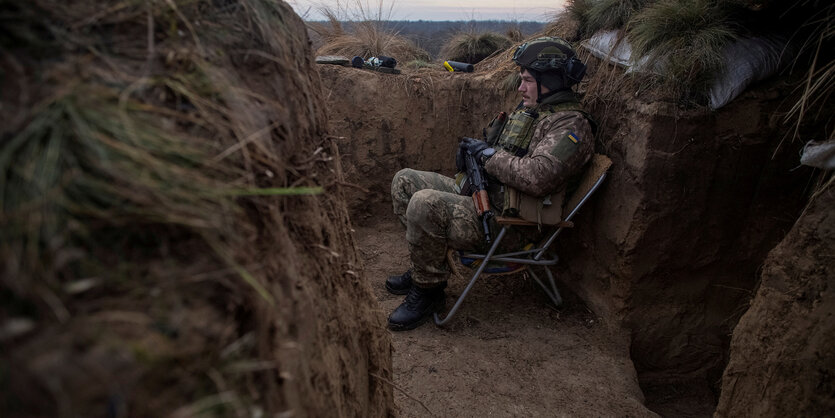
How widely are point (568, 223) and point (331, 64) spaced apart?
10.3 feet

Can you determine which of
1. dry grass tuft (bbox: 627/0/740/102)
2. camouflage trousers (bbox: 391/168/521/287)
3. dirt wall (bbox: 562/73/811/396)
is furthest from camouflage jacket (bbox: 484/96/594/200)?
dry grass tuft (bbox: 627/0/740/102)

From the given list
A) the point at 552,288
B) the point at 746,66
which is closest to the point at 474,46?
the point at 552,288

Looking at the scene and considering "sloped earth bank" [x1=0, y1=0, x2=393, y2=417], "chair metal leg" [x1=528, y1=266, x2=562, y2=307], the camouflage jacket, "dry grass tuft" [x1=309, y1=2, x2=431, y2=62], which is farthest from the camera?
"dry grass tuft" [x1=309, y1=2, x2=431, y2=62]

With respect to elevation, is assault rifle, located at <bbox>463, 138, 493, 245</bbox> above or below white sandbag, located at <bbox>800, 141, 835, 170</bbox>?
below

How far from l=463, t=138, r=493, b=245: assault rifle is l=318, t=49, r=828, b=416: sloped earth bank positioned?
758 mm

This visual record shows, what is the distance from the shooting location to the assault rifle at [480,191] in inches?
130

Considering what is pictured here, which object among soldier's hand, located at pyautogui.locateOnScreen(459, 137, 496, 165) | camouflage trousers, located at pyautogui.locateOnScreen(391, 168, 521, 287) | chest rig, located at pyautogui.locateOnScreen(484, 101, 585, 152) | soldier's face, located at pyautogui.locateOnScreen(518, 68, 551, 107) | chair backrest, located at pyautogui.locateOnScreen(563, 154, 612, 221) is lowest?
camouflage trousers, located at pyautogui.locateOnScreen(391, 168, 521, 287)

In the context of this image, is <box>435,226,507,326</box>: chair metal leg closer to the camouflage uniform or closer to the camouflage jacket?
the camouflage uniform

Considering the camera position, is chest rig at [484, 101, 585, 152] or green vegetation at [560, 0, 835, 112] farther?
chest rig at [484, 101, 585, 152]

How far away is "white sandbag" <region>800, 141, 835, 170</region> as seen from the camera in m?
1.96

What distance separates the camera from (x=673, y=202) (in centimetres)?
301

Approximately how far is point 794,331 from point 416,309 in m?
2.26

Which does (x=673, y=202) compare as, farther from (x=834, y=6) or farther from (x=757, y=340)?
(x=834, y=6)

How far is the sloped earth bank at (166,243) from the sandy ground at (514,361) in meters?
1.77
